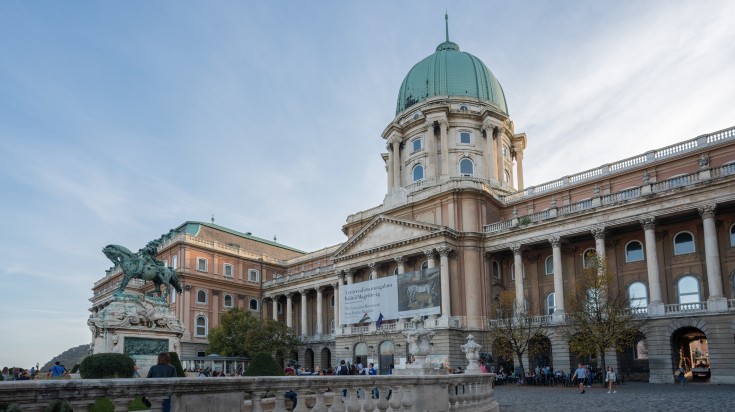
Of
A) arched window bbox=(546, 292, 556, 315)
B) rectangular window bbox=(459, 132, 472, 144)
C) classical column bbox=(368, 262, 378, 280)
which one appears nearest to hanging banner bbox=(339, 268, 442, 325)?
classical column bbox=(368, 262, 378, 280)

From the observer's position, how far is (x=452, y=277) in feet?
168

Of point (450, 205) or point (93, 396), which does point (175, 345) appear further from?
point (450, 205)

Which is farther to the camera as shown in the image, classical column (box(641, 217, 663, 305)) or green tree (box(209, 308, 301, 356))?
green tree (box(209, 308, 301, 356))

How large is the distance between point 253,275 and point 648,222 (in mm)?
47814

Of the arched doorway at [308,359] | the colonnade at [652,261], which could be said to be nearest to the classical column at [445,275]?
the colonnade at [652,261]

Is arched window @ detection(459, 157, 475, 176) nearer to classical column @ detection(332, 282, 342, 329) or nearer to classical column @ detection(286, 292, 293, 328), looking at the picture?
classical column @ detection(332, 282, 342, 329)

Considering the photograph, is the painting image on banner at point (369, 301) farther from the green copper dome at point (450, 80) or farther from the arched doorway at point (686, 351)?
the green copper dome at point (450, 80)

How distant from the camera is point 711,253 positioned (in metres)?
38.4

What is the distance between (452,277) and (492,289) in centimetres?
375

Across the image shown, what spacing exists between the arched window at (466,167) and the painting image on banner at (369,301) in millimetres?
18103

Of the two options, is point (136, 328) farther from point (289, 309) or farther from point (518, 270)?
point (289, 309)

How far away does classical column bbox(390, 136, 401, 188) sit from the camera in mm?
67938

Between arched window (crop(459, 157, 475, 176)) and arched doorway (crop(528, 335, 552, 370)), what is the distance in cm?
2242

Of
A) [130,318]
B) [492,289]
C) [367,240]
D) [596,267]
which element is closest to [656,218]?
[596,267]
